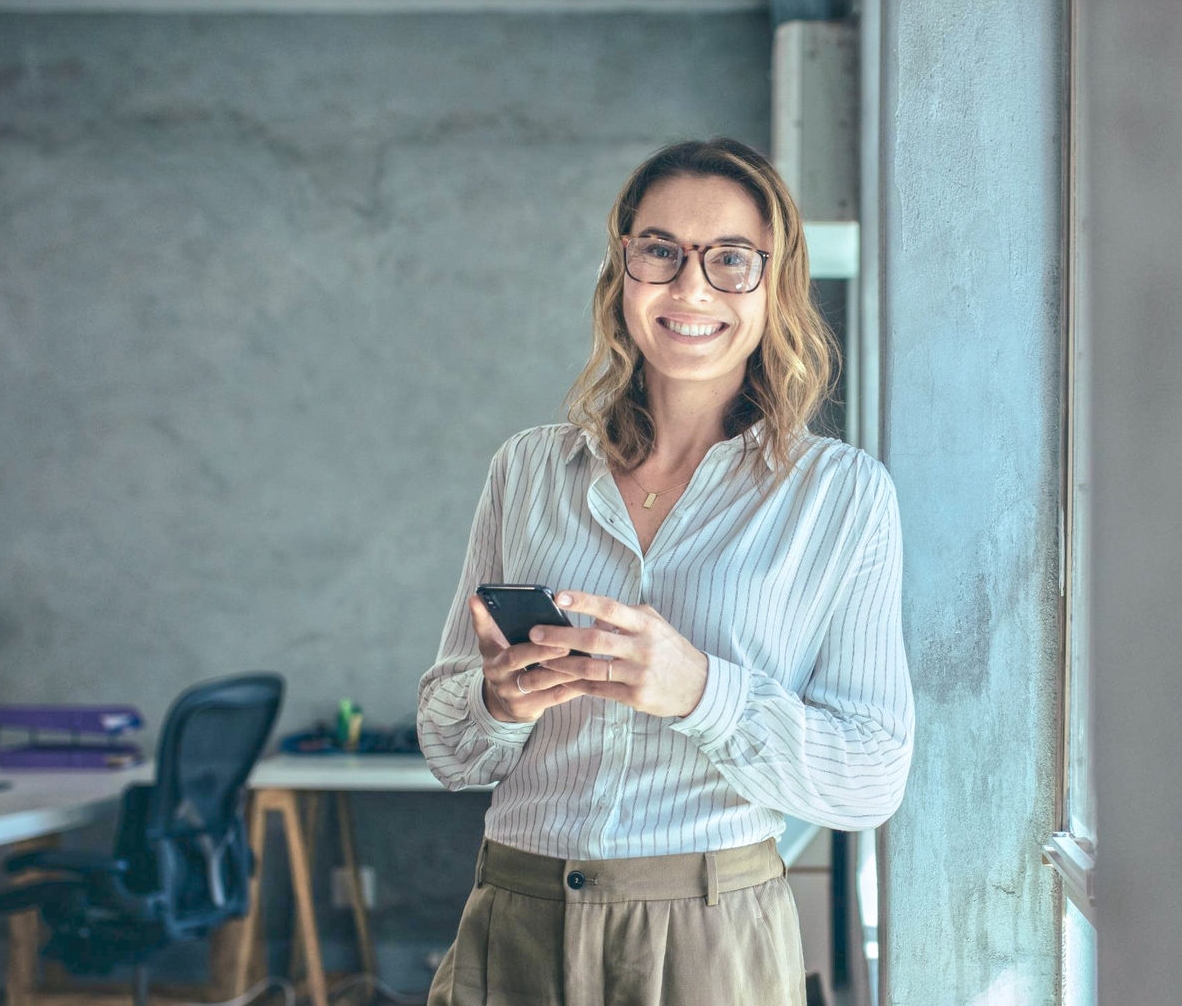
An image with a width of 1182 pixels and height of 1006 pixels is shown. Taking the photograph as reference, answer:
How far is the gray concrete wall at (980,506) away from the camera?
1620 mm

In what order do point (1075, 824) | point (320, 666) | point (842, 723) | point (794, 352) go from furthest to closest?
point (320, 666), point (1075, 824), point (794, 352), point (842, 723)

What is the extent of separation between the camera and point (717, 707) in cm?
117

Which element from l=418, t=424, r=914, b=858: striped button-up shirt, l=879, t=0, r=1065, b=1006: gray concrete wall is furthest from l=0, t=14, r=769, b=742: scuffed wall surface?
l=418, t=424, r=914, b=858: striped button-up shirt

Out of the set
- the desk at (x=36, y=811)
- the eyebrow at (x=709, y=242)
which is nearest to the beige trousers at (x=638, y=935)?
the eyebrow at (x=709, y=242)

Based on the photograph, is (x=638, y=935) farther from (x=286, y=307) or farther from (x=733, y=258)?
(x=286, y=307)

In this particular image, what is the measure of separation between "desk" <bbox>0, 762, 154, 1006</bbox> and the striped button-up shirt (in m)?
2.41

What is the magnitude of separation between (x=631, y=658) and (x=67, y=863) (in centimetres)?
276

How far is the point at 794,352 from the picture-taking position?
143cm

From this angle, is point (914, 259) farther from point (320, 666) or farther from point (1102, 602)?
point (320, 666)

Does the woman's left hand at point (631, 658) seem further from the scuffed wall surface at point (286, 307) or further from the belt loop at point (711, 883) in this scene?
the scuffed wall surface at point (286, 307)

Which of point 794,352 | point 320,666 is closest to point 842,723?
point 794,352

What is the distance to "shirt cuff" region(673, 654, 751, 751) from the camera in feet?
3.84

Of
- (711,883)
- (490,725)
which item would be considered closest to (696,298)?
(490,725)

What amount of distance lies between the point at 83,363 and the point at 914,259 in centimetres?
370
